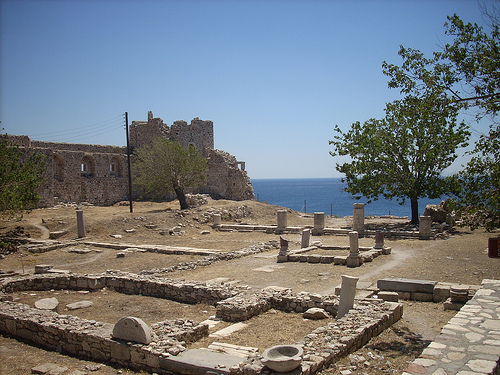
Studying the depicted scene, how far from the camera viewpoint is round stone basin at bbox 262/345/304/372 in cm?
643

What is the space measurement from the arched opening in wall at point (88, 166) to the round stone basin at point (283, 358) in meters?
36.4

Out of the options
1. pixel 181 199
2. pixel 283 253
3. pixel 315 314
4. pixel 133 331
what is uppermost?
pixel 181 199

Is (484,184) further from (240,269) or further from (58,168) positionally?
(58,168)

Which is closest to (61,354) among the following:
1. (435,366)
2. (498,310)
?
(435,366)

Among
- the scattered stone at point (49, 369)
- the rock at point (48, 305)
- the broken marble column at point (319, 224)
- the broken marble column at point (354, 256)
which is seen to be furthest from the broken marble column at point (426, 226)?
the scattered stone at point (49, 369)

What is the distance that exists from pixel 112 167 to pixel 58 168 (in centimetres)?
615

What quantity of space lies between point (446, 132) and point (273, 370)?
21991 mm

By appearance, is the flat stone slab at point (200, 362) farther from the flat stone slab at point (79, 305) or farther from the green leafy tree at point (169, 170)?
the green leafy tree at point (169, 170)

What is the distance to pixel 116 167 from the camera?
141 ft

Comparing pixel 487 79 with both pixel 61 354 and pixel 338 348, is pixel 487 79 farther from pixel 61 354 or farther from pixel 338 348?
pixel 61 354

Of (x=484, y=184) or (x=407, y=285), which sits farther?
(x=407, y=285)

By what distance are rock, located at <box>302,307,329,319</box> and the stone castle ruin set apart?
2903 cm

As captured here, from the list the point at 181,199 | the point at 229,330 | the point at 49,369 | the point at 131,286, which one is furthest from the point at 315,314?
the point at 181,199

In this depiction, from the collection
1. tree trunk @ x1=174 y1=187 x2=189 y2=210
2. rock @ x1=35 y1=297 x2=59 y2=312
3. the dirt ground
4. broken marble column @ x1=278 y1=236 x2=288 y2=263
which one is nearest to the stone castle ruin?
the dirt ground
